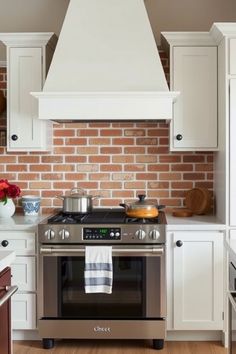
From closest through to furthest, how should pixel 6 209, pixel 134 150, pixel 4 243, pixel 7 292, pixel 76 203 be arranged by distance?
pixel 7 292
pixel 4 243
pixel 76 203
pixel 6 209
pixel 134 150

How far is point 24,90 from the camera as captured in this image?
420 centimetres

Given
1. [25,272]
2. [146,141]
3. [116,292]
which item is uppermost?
[146,141]

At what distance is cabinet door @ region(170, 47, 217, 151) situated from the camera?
4.11 meters

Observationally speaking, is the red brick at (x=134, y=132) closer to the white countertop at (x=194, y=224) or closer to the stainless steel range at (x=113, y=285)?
the white countertop at (x=194, y=224)

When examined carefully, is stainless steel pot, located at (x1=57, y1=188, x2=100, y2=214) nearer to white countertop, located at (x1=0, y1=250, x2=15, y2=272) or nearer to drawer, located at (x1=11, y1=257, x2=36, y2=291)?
drawer, located at (x1=11, y1=257, x2=36, y2=291)

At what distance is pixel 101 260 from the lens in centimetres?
378

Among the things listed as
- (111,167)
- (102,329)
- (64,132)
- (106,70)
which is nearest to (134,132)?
(111,167)

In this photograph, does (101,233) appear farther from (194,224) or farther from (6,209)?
(6,209)

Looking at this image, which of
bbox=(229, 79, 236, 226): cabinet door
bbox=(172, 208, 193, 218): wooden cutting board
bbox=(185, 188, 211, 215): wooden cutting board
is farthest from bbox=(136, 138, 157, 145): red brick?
bbox=(229, 79, 236, 226): cabinet door

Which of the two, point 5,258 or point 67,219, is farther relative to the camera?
point 67,219

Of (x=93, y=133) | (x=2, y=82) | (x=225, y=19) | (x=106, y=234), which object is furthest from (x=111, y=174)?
(x=225, y=19)

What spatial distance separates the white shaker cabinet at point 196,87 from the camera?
411 cm

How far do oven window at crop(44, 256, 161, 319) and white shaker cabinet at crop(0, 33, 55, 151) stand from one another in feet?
3.16

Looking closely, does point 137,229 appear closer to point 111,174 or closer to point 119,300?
point 119,300
